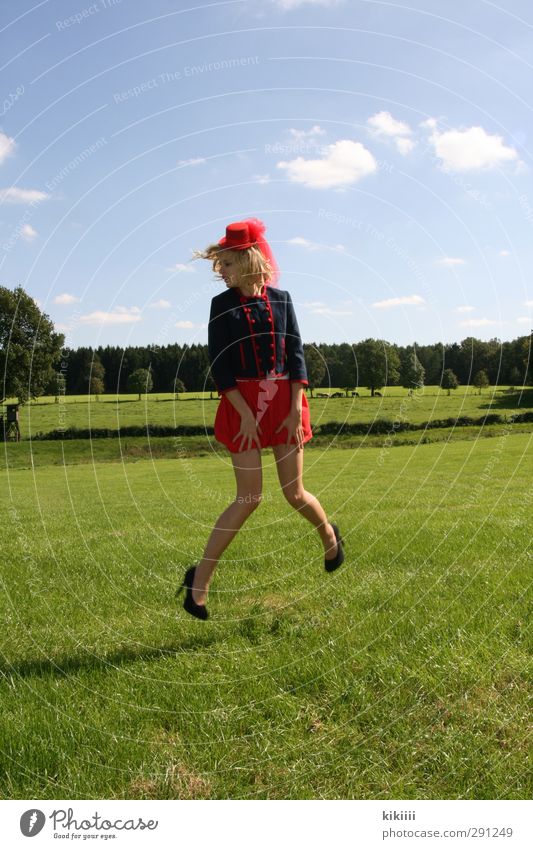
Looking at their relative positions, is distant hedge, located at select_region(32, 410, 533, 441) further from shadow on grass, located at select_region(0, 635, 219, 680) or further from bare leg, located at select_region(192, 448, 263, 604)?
shadow on grass, located at select_region(0, 635, 219, 680)

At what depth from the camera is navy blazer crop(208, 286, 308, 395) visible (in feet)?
17.3

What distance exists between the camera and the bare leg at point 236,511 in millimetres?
5613

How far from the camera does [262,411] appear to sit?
5.57 metres

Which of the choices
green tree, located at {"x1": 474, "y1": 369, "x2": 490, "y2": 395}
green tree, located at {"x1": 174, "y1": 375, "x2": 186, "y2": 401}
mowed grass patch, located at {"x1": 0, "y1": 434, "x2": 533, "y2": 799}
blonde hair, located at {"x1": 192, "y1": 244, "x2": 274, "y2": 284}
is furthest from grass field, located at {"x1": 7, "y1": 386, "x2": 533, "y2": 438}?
blonde hair, located at {"x1": 192, "y1": 244, "x2": 274, "y2": 284}

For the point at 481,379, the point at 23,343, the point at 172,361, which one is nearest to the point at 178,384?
the point at 172,361

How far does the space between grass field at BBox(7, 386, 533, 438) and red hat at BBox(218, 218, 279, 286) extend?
140ft

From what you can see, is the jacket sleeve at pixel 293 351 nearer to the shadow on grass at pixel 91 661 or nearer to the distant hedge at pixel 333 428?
the shadow on grass at pixel 91 661

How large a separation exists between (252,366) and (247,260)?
0.85m

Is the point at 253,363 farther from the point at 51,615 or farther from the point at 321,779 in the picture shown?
the point at 51,615

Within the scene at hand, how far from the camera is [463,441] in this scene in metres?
45.3

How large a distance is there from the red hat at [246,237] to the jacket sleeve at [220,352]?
0.53m

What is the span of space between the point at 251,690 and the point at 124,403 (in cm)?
5523

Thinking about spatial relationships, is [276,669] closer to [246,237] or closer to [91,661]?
[91,661]

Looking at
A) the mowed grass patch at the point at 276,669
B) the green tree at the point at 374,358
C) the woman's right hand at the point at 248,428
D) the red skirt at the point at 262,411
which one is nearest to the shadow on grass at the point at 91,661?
the mowed grass patch at the point at 276,669
